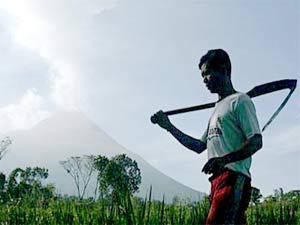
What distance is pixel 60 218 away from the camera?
14.1 feet

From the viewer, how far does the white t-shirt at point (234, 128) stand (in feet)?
8.27

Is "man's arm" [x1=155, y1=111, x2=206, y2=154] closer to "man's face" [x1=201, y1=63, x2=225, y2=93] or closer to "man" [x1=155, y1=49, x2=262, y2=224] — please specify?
"man" [x1=155, y1=49, x2=262, y2=224]

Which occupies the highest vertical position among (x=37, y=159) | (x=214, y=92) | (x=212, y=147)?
(x=37, y=159)

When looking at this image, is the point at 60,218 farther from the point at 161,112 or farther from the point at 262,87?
the point at 262,87

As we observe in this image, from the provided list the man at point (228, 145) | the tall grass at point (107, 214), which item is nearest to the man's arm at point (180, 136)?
the man at point (228, 145)

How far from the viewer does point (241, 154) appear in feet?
8.13

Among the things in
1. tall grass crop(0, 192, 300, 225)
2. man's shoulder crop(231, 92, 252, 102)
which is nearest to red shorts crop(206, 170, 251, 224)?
man's shoulder crop(231, 92, 252, 102)

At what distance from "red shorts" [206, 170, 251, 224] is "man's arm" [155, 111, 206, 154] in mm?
402

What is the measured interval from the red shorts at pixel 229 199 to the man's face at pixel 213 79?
408 mm

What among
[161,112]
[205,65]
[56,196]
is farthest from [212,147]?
[56,196]

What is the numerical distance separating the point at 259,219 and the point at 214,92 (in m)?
1.96

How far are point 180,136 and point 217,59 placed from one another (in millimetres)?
528

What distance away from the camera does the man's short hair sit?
2.71m

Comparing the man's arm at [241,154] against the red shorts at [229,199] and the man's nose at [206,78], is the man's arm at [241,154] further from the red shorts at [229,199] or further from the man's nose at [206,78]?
the man's nose at [206,78]
